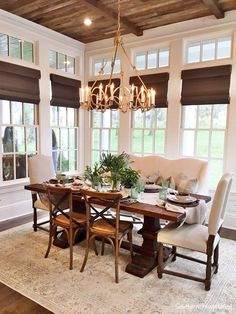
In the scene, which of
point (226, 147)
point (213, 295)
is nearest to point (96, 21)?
point (226, 147)

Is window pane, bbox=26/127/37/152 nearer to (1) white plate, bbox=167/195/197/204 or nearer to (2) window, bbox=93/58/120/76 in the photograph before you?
(2) window, bbox=93/58/120/76

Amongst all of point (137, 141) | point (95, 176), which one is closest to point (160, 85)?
point (137, 141)

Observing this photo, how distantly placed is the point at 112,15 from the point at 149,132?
2163 mm

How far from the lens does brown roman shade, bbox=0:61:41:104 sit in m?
4.28

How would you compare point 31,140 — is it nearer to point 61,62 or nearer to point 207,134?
point 61,62

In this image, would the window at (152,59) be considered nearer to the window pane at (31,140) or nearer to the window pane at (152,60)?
the window pane at (152,60)

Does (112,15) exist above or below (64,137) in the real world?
above

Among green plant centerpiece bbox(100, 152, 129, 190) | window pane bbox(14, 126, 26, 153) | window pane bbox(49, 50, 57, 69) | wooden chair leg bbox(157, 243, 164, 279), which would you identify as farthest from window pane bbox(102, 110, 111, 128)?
wooden chair leg bbox(157, 243, 164, 279)

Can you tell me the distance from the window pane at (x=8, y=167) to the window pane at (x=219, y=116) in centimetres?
360

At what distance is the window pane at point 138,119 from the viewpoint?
5266 millimetres

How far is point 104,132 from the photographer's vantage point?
5.79 meters

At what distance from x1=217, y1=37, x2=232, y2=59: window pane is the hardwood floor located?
4343 mm

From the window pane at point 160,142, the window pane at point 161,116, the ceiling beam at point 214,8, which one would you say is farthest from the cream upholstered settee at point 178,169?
the ceiling beam at point 214,8

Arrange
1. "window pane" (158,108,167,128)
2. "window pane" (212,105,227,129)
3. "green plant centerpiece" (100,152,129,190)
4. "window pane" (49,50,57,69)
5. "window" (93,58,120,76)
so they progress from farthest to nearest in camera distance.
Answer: "window" (93,58,120,76) → "window pane" (49,50,57,69) → "window pane" (158,108,167,128) → "window pane" (212,105,227,129) → "green plant centerpiece" (100,152,129,190)
